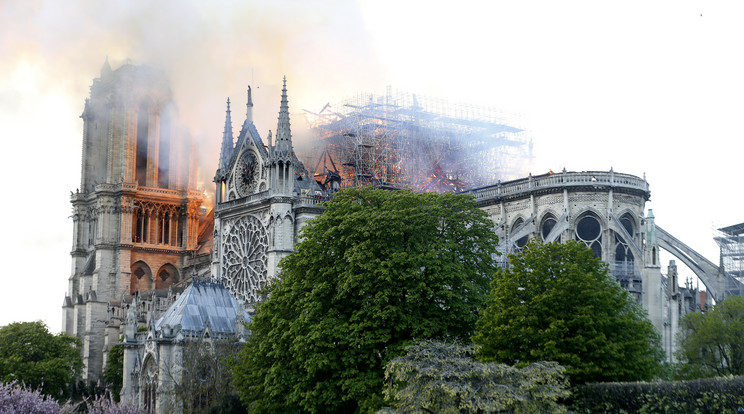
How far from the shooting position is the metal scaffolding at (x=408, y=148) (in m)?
80.2

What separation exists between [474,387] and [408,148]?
161 feet

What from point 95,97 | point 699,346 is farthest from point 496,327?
point 95,97

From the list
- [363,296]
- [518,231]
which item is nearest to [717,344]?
[518,231]

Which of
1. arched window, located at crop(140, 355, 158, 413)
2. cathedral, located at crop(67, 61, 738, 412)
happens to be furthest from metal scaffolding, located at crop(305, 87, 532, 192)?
arched window, located at crop(140, 355, 158, 413)

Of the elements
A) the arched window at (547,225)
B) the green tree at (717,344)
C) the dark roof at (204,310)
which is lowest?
the green tree at (717,344)

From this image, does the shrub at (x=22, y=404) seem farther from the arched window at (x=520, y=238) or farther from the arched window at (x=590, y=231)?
the arched window at (x=590, y=231)

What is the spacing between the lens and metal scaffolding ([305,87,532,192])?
80188mm

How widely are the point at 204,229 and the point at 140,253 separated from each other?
913cm

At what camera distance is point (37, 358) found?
74.2 m

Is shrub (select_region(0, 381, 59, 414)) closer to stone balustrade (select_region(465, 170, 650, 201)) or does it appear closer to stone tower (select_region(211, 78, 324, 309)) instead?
stone tower (select_region(211, 78, 324, 309))

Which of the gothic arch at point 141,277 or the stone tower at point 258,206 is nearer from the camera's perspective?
the stone tower at point 258,206

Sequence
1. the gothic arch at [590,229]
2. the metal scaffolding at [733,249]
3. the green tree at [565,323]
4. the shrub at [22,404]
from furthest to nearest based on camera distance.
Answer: the metal scaffolding at [733,249]
the gothic arch at [590,229]
the shrub at [22,404]
the green tree at [565,323]

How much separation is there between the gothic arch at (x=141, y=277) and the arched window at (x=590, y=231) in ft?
152

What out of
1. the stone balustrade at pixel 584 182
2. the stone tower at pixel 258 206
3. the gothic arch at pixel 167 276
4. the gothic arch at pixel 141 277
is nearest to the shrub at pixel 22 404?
the stone tower at pixel 258 206
